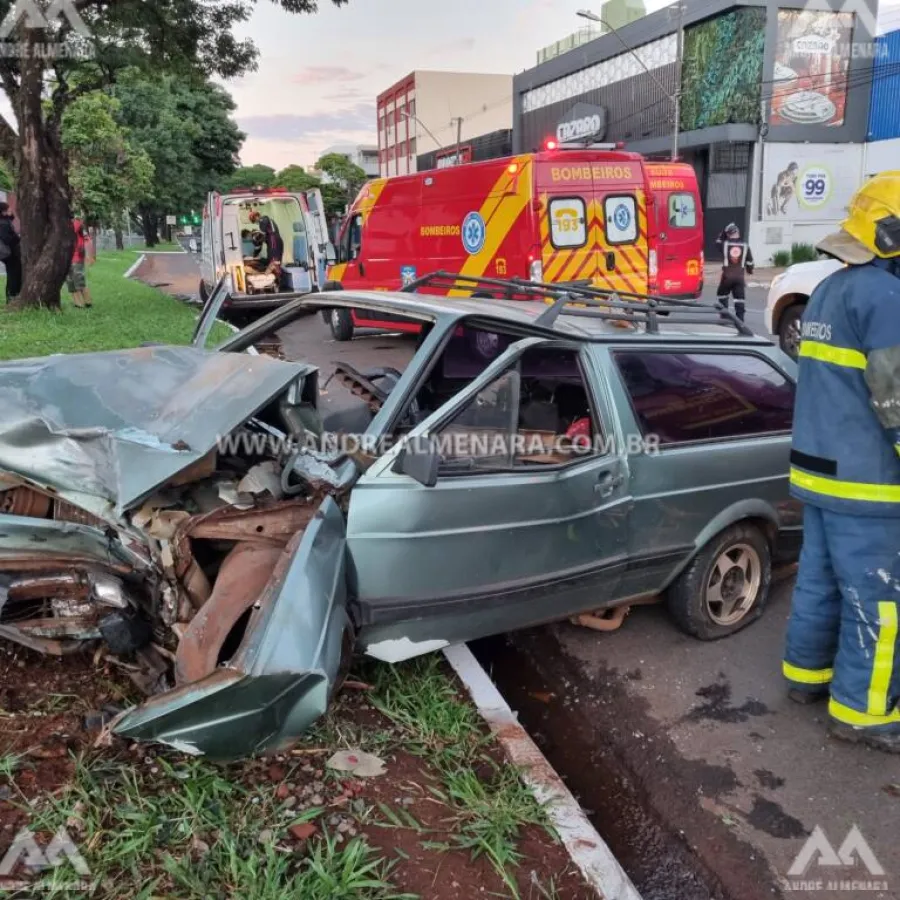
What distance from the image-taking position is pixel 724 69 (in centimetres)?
3075

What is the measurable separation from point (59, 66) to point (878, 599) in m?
15.6

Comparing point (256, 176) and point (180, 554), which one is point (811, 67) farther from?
point (256, 176)

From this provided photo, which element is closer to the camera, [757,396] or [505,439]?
[505,439]

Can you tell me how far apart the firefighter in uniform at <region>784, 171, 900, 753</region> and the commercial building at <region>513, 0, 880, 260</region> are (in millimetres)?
29270

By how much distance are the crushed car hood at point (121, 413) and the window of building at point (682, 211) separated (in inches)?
388

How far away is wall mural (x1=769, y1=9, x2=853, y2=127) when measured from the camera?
98.6ft

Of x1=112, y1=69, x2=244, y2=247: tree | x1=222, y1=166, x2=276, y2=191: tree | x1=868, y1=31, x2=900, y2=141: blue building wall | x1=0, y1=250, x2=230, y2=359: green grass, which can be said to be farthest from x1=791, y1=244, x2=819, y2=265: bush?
x1=222, y1=166, x2=276, y2=191: tree

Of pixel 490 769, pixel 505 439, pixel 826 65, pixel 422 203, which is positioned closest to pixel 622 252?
pixel 422 203

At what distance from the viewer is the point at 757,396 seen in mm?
3955

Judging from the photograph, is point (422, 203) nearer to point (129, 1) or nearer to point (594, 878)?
point (129, 1)

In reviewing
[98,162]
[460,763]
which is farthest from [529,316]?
[98,162]

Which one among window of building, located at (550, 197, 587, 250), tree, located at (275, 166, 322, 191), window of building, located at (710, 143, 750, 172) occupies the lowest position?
window of building, located at (550, 197, 587, 250)

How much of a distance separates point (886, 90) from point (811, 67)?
301 cm

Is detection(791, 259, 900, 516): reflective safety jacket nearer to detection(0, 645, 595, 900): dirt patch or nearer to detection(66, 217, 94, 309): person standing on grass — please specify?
detection(0, 645, 595, 900): dirt patch
